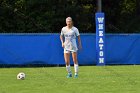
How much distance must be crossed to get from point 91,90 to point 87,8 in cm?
2224

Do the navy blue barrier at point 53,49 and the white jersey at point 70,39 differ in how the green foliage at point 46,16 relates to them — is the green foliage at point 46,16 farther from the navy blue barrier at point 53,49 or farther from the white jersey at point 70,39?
the white jersey at point 70,39

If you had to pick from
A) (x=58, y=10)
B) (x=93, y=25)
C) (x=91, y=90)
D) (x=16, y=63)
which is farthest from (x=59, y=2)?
(x=91, y=90)

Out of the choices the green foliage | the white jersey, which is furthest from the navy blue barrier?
the white jersey

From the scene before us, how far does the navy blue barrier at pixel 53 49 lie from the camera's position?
24.1 metres

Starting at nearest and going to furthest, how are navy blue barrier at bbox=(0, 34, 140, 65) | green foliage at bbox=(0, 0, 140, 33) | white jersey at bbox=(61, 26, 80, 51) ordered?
white jersey at bbox=(61, 26, 80, 51) → navy blue barrier at bbox=(0, 34, 140, 65) → green foliage at bbox=(0, 0, 140, 33)

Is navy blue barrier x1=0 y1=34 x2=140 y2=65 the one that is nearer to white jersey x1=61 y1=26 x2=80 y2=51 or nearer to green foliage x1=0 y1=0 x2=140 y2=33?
green foliage x1=0 y1=0 x2=140 y2=33

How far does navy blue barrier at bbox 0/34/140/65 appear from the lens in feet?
78.9

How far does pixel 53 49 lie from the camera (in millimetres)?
24328

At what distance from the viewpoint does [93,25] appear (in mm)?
33562

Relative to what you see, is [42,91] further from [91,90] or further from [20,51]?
[20,51]

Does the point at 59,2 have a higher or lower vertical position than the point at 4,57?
higher

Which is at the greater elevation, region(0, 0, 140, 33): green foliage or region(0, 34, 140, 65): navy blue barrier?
region(0, 0, 140, 33): green foliage

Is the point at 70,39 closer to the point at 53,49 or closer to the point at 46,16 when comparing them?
the point at 53,49

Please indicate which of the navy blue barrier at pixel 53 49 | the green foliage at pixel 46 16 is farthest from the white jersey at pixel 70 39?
the green foliage at pixel 46 16
